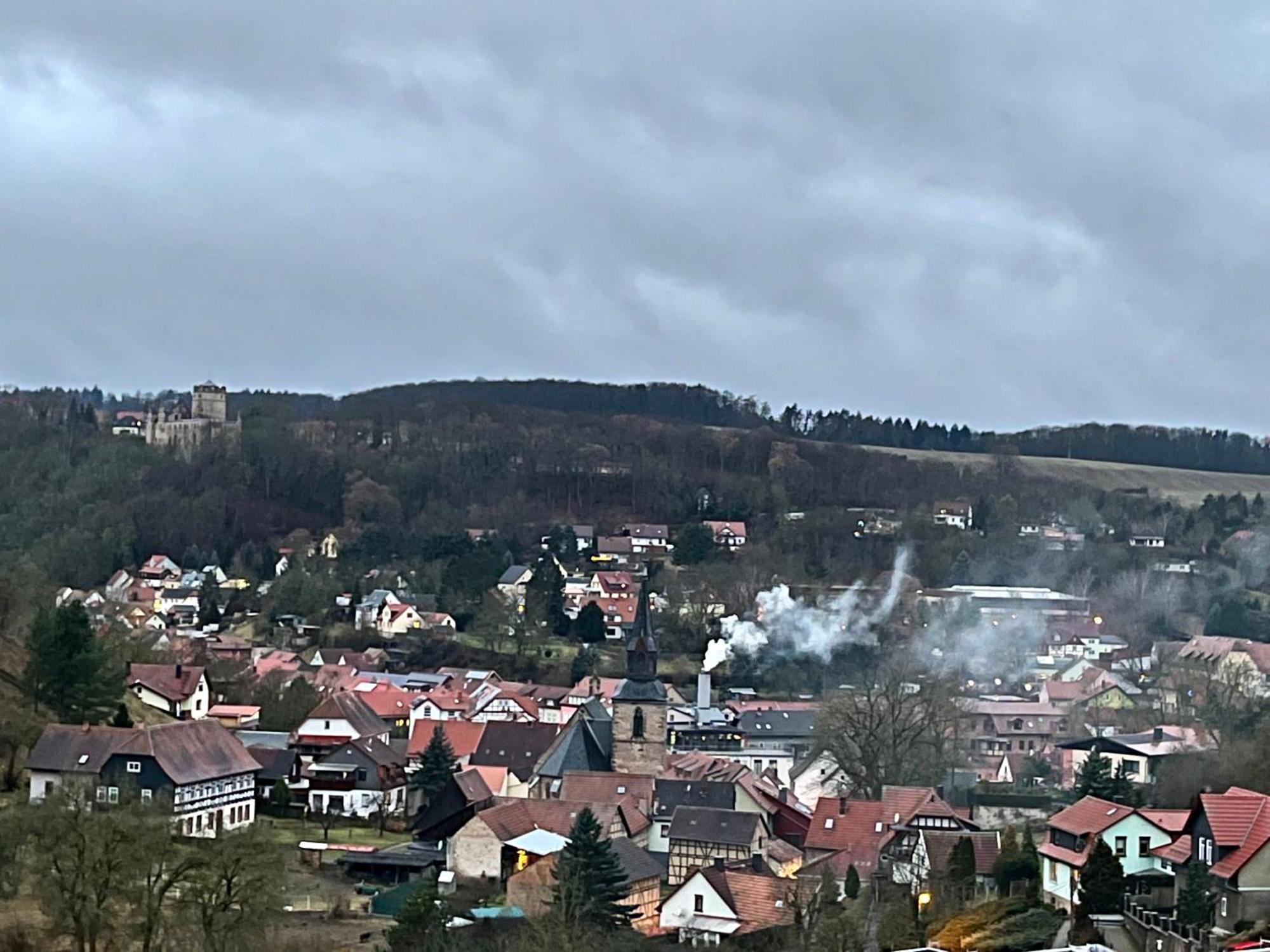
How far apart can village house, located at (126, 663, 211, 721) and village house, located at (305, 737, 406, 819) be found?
814 cm

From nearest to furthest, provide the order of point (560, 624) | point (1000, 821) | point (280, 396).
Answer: point (1000, 821), point (560, 624), point (280, 396)

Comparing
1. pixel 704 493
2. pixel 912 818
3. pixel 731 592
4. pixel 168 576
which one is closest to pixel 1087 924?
pixel 912 818

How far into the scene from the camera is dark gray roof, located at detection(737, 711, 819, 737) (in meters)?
62.7

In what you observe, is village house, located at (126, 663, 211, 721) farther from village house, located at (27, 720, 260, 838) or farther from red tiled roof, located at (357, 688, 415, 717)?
village house, located at (27, 720, 260, 838)

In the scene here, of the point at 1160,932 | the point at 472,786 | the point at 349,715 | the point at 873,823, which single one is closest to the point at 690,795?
the point at 472,786

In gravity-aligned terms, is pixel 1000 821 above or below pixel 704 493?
below

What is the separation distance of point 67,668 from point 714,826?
17585mm

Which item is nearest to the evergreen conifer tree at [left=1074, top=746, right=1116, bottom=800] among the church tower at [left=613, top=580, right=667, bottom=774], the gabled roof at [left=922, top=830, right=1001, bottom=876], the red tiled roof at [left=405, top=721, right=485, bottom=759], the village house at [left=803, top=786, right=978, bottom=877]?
the village house at [left=803, top=786, right=978, bottom=877]

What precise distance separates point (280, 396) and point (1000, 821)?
→ 143m

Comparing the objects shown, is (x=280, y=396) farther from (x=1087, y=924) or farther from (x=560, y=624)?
(x=1087, y=924)

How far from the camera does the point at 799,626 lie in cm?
8050

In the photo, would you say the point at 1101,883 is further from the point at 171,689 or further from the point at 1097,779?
the point at 171,689

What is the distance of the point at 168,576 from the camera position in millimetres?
98875

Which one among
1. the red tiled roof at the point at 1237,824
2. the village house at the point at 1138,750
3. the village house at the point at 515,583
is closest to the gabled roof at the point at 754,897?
the red tiled roof at the point at 1237,824
